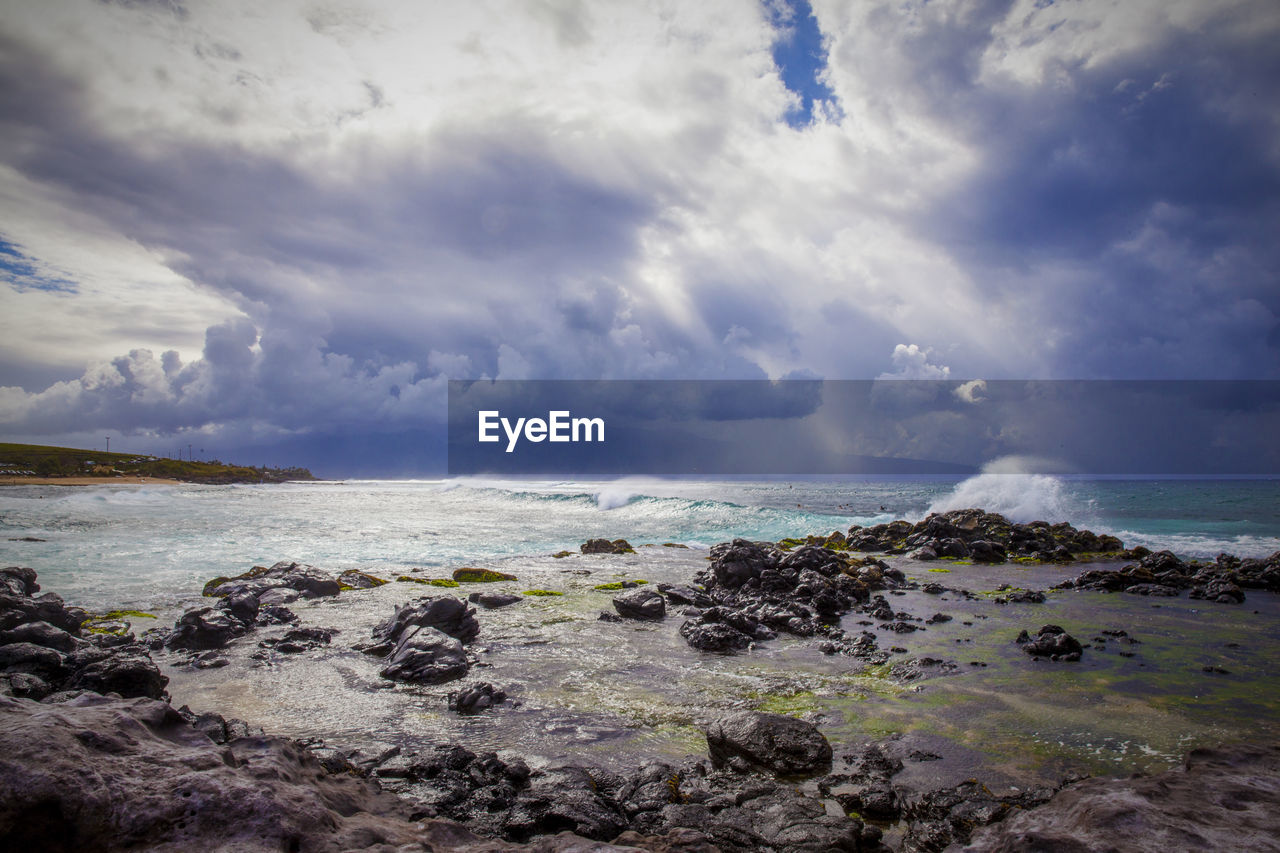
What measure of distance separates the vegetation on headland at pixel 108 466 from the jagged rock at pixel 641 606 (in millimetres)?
151244

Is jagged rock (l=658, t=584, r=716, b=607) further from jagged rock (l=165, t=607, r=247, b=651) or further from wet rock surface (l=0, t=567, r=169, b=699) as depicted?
wet rock surface (l=0, t=567, r=169, b=699)

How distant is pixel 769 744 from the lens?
6762 mm

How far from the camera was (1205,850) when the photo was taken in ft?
12.7

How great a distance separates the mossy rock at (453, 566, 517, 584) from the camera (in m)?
19.5

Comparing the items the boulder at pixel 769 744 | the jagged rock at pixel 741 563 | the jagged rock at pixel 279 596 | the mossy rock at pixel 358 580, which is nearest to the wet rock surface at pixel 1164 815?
the boulder at pixel 769 744

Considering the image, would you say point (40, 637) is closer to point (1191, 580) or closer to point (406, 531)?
→ point (406, 531)

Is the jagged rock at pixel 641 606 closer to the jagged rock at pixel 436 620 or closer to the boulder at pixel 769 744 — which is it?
the jagged rock at pixel 436 620

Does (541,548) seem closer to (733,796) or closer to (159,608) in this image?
(159,608)

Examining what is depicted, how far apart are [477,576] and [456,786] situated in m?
14.3

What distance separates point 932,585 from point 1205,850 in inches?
639

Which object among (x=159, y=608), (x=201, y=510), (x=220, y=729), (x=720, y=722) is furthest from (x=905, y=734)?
(x=201, y=510)

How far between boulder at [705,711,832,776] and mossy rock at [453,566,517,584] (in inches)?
540

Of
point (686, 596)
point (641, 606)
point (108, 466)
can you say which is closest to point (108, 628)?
point (641, 606)

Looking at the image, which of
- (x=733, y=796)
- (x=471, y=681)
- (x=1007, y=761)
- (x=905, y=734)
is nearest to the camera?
(x=733, y=796)
